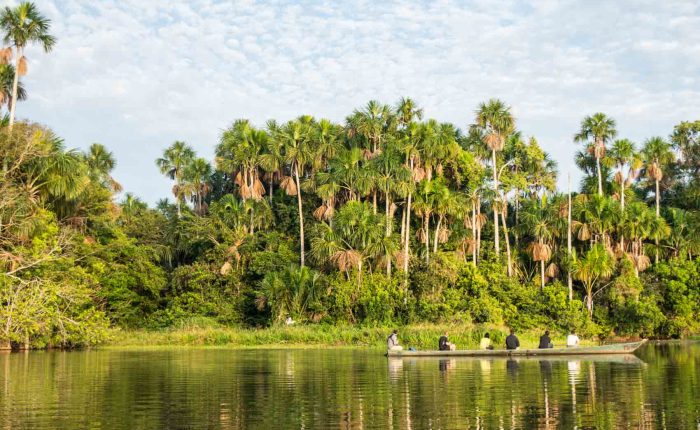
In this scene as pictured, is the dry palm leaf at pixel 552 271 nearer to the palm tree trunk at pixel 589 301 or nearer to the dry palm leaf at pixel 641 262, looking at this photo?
the palm tree trunk at pixel 589 301

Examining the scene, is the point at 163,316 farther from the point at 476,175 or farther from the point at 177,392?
the point at 177,392

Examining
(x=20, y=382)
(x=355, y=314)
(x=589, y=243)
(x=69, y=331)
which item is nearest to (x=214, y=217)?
(x=355, y=314)

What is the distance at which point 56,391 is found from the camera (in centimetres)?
1958

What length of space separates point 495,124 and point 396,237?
46.5 ft

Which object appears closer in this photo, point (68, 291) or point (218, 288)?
point (68, 291)

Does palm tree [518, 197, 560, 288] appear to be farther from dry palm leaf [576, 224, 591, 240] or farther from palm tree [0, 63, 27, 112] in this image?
palm tree [0, 63, 27, 112]

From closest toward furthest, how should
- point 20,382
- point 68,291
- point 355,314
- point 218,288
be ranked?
1. point 20,382
2. point 68,291
3. point 355,314
4. point 218,288

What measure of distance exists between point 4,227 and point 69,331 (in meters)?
6.85

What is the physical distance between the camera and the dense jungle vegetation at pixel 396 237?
176 ft

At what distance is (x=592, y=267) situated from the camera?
5744cm

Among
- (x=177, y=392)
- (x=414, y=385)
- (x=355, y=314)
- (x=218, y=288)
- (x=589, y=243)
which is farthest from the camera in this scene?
(x=589, y=243)

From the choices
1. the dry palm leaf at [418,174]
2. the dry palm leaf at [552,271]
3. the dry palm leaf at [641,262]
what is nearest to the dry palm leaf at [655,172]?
the dry palm leaf at [641,262]

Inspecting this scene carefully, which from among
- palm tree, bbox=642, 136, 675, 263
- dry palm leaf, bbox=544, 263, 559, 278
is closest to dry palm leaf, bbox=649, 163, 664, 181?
palm tree, bbox=642, 136, 675, 263

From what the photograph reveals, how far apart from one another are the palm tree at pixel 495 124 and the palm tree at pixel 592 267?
6.61m
